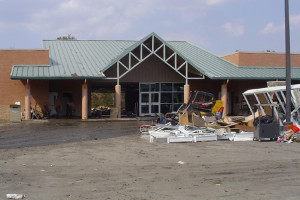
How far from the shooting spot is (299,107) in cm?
1634

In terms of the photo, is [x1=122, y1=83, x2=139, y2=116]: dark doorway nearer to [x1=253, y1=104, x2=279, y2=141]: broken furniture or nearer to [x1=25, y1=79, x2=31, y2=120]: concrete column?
[x1=25, y1=79, x2=31, y2=120]: concrete column

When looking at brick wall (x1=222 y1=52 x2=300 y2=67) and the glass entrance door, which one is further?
the glass entrance door

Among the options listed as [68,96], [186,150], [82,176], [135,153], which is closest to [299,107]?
[186,150]

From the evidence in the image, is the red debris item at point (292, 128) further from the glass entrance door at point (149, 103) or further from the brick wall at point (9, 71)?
the brick wall at point (9, 71)

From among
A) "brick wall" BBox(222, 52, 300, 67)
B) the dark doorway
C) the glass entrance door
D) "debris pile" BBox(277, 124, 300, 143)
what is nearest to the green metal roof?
"brick wall" BBox(222, 52, 300, 67)

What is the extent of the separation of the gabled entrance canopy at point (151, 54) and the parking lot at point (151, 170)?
14.5 m

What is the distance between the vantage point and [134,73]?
3175 centimetres

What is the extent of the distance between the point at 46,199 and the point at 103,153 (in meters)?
5.44

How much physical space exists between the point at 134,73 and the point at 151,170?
906 inches

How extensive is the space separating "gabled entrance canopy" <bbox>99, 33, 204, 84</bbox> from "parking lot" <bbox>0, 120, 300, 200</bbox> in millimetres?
14482

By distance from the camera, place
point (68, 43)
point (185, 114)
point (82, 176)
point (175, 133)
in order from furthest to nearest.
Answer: point (68, 43) < point (185, 114) < point (175, 133) < point (82, 176)

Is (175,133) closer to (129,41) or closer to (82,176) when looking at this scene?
(82,176)

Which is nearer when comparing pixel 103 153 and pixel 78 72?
pixel 103 153

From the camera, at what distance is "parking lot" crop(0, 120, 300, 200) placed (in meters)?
7.09
